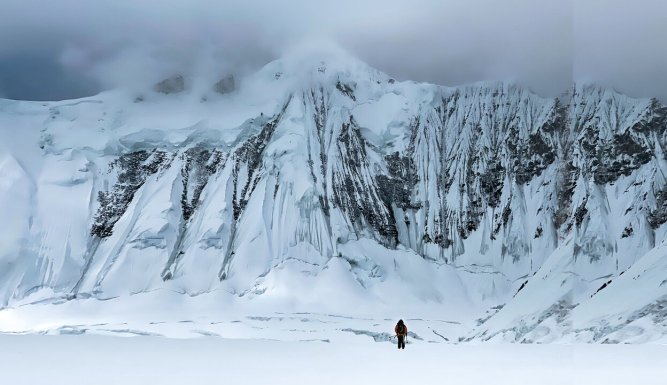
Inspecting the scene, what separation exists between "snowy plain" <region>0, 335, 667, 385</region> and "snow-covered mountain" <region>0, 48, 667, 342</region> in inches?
4329

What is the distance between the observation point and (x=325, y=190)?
167500 millimetres

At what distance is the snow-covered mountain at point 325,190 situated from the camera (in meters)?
147

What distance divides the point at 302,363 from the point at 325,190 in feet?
512

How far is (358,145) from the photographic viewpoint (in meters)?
181

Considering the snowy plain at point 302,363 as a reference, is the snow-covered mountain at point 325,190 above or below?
above

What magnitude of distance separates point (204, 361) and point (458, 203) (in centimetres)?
16769

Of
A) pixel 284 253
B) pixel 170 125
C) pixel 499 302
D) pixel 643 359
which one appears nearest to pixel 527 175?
pixel 499 302

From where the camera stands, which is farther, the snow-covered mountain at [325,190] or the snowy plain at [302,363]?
the snow-covered mountain at [325,190]

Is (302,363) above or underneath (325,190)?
underneath

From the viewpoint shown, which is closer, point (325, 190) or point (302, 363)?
point (302, 363)

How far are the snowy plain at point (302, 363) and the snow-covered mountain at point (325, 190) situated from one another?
361ft

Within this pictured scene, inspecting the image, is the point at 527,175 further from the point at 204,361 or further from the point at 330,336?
the point at 204,361

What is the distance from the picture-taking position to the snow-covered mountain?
147 meters

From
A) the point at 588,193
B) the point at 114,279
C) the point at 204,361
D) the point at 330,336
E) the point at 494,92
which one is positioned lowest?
the point at 204,361
